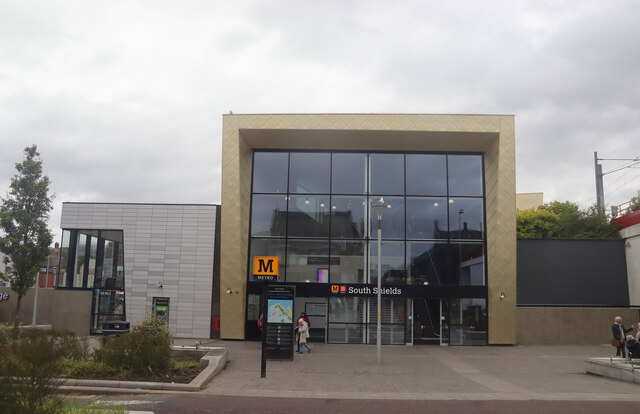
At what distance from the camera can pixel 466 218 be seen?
80.6ft

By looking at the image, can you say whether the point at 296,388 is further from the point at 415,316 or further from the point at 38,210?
the point at 38,210

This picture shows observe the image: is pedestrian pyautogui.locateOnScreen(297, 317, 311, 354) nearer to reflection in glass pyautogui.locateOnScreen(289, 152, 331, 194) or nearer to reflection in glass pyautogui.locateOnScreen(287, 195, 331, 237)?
reflection in glass pyautogui.locateOnScreen(287, 195, 331, 237)

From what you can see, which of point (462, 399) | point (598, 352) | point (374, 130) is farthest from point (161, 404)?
point (598, 352)

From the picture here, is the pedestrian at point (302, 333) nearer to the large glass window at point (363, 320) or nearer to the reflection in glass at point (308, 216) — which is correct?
the large glass window at point (363, 320)

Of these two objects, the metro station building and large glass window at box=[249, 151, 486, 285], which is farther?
large glass window at box=[249, 151, 486, 285]

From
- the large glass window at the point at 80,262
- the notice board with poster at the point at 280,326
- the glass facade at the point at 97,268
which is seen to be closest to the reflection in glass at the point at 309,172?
the notice board with poster at the point at 280,326

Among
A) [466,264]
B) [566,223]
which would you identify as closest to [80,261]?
[466,264]

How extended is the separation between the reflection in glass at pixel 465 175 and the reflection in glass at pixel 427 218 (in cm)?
100

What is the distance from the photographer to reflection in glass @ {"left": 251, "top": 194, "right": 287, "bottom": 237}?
81.3 feet

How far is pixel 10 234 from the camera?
69.8 ft

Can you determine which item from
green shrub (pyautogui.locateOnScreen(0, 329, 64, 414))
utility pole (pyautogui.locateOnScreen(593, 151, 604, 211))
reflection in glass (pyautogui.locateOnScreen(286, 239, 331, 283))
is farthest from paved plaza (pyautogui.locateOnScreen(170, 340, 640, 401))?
utility pole (pyautogui.locateOnScreen(593, 151, 604, 211))

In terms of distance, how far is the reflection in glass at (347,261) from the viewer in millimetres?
24062

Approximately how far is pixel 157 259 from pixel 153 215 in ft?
7.82

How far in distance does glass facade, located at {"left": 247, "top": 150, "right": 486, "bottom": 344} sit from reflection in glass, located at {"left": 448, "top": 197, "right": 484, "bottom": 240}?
0.05m
